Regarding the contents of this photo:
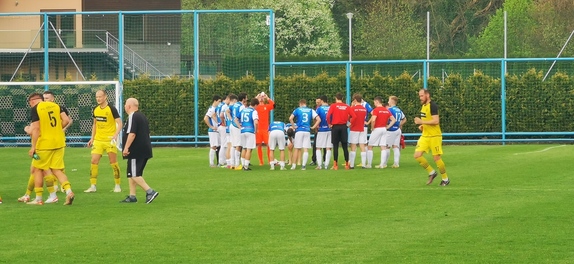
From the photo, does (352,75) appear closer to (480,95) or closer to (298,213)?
(480,95)

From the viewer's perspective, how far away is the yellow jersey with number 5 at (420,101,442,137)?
812 inches

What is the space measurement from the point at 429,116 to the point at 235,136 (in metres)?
7.16

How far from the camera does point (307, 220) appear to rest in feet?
50.1

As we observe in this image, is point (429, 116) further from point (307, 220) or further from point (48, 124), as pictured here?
point (48, 124)

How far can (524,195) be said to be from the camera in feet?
61.1

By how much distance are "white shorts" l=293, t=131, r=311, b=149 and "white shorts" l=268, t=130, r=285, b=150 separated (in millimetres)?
350

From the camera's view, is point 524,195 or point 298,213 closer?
point 298,213

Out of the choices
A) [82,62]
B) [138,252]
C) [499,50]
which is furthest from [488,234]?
[499,50]

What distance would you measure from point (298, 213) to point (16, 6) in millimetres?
40273

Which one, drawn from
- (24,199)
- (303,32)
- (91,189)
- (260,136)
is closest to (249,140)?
(260,136)

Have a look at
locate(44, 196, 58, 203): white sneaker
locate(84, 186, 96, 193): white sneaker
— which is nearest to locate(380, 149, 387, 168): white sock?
locate(84, 186, 96, 193): white sneaker

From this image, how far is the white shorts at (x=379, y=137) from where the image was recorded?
1060 inches

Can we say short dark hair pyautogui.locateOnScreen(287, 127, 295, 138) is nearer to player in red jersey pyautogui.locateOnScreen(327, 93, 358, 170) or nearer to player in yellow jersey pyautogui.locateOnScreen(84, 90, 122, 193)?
player in red jersey pyautogui.locateOnScreen(327, 93, 358, 170)

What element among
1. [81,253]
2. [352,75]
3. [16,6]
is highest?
[16,6]
